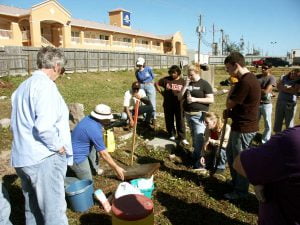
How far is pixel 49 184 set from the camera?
2.81 metres

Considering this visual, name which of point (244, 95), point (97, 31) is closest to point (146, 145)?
point (244, 95)

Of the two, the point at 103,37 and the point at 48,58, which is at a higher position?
the point at 103,37

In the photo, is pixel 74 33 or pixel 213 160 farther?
pixel 74 33

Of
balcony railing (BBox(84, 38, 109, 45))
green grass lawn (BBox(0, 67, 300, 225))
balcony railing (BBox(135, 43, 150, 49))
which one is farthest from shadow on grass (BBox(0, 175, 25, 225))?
balcony railing (BBox(135, 43, 150, 49))

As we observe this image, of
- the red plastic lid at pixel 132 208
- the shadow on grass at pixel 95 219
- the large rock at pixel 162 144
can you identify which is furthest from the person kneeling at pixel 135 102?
the red plastic lid at pixel 132 208

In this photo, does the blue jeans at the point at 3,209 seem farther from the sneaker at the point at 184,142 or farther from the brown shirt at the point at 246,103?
the sneaker at the point at 184,142

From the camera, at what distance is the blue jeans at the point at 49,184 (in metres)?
2.76

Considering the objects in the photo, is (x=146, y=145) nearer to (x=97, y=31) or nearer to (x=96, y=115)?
(x=96, y=115)

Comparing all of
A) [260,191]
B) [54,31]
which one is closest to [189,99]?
[260,191]

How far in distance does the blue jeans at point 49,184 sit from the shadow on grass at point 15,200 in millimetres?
1053

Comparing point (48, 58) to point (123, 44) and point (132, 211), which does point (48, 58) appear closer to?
point (132, 211)

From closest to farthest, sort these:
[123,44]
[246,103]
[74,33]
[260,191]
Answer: [260,191], [246,103], [74,33], [123,44]

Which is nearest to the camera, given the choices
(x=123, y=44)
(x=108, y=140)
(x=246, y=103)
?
(x=246, y=103)

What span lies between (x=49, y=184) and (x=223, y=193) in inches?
110
